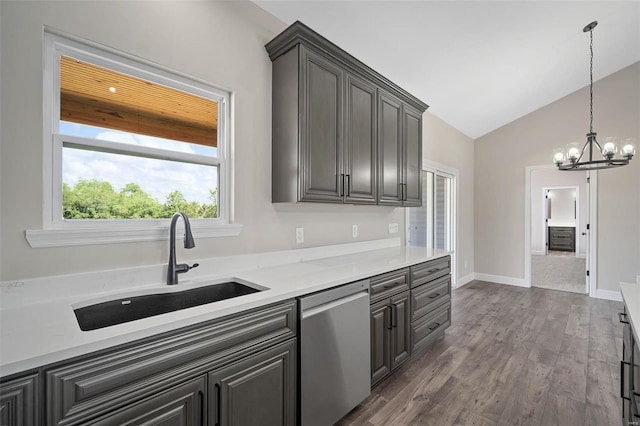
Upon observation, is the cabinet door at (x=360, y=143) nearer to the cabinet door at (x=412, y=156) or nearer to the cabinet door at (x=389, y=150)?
the cabinet door at (x=389, y=150)

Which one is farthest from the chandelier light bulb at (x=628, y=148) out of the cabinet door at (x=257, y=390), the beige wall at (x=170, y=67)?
the cabinet door at (x=257, y=390)

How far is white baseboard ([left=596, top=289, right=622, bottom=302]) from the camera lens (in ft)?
14.3

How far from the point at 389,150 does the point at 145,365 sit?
247 cm

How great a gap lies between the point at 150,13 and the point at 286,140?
104 centimetres

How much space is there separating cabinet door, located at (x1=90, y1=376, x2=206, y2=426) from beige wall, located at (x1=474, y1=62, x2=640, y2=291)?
579 cm

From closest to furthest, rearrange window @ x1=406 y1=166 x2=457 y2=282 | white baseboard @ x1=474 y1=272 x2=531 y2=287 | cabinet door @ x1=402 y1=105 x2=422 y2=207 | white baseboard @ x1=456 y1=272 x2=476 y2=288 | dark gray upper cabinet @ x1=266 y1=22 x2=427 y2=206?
dark gray upper cabinet @ x1=266 y1=22 x2=427 y2=206
cabinet door @ x1=402 y1=105 x2=422 y2=207
window @ x1=406 y1=166 x2=457 y2=282
white baseboard @ x1=456 y1=272 x2=476 y2=288
white baseboard @ x1=474 y1=272 x2=531 y2=287

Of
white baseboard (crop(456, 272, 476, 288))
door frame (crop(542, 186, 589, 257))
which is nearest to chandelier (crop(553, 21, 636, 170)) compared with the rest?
white baseboard (crop(456, 272, 476, 288))

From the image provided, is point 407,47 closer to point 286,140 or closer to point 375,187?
point 375,187

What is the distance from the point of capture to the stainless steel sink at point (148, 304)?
4.34 feet

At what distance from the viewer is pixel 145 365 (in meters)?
1.02

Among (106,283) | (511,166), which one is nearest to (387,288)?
(106,283)

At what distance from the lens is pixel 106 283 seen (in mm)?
1451

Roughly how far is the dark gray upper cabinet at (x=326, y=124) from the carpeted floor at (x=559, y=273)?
15.4ft

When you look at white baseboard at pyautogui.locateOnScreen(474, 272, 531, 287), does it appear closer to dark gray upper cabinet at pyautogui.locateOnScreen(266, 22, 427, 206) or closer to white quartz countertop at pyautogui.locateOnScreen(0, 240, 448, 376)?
dark gray upper cabinet at pyautogui.locateOnScreen(266, 22, 427, 206)
